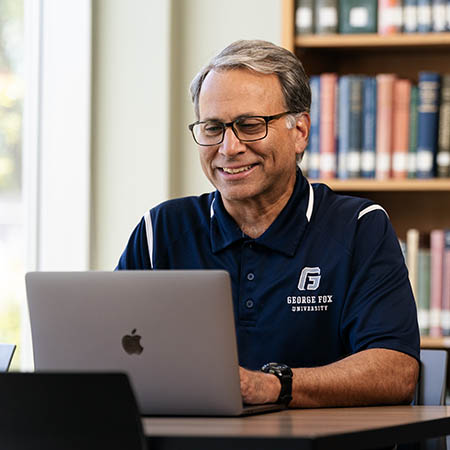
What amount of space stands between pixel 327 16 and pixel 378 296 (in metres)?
1.14

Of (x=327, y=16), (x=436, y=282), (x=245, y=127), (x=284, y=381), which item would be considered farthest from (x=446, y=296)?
(x=284, y=381)

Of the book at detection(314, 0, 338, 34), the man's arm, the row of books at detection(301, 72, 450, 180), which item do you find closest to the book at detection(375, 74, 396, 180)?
the row of books at detection(301, 72, 450, 180)

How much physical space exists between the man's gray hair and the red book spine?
0.65 metres

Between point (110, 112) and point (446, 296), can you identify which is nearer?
point (446, 296)

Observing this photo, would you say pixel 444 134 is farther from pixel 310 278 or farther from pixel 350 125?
pixel 310 278

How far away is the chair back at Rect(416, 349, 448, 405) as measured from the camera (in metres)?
1.90

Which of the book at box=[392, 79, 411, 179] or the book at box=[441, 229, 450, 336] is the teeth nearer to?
the book at box=[392, 79, 411, 179]

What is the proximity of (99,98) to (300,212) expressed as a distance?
3.83 feet

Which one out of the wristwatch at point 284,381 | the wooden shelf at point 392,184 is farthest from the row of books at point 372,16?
the wristwatch at point 284,381

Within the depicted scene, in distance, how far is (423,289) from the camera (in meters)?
2.68

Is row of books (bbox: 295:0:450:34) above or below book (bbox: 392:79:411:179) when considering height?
above

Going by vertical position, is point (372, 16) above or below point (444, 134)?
above

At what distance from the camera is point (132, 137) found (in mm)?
2932

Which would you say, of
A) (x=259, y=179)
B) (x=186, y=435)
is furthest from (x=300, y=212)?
(x=186, y=435)
